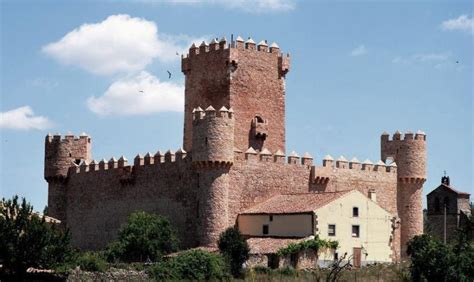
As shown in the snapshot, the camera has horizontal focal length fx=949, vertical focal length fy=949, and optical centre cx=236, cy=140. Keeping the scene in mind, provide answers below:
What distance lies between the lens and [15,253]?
127ft

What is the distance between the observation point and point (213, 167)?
48625 millimetres

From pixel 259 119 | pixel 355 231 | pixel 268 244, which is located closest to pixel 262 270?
pixel 268 244

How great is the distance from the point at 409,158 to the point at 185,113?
13855mm

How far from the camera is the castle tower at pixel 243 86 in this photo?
54500 mm

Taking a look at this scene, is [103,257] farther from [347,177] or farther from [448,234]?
[448,234]

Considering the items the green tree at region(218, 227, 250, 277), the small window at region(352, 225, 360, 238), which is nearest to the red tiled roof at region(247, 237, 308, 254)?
the green tree at region(218, 227, 250, 277)

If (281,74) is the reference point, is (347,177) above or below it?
below

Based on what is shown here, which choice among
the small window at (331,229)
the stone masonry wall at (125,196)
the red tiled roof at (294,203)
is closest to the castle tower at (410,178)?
the red tiled roof at (294,203)

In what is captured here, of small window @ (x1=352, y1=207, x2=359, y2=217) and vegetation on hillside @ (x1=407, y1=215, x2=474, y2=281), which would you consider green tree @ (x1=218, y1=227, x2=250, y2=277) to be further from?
vegetation on hillside @ (x1=407, y1=215, x2=474, y2=281)

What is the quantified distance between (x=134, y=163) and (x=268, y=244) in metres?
12.0

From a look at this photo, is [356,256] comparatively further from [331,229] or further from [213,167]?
[213,167]

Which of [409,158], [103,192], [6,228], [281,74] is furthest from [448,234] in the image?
[6,228]

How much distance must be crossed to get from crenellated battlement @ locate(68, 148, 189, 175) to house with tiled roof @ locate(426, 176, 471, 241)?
30.9m

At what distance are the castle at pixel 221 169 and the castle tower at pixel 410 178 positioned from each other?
2.4 inches
